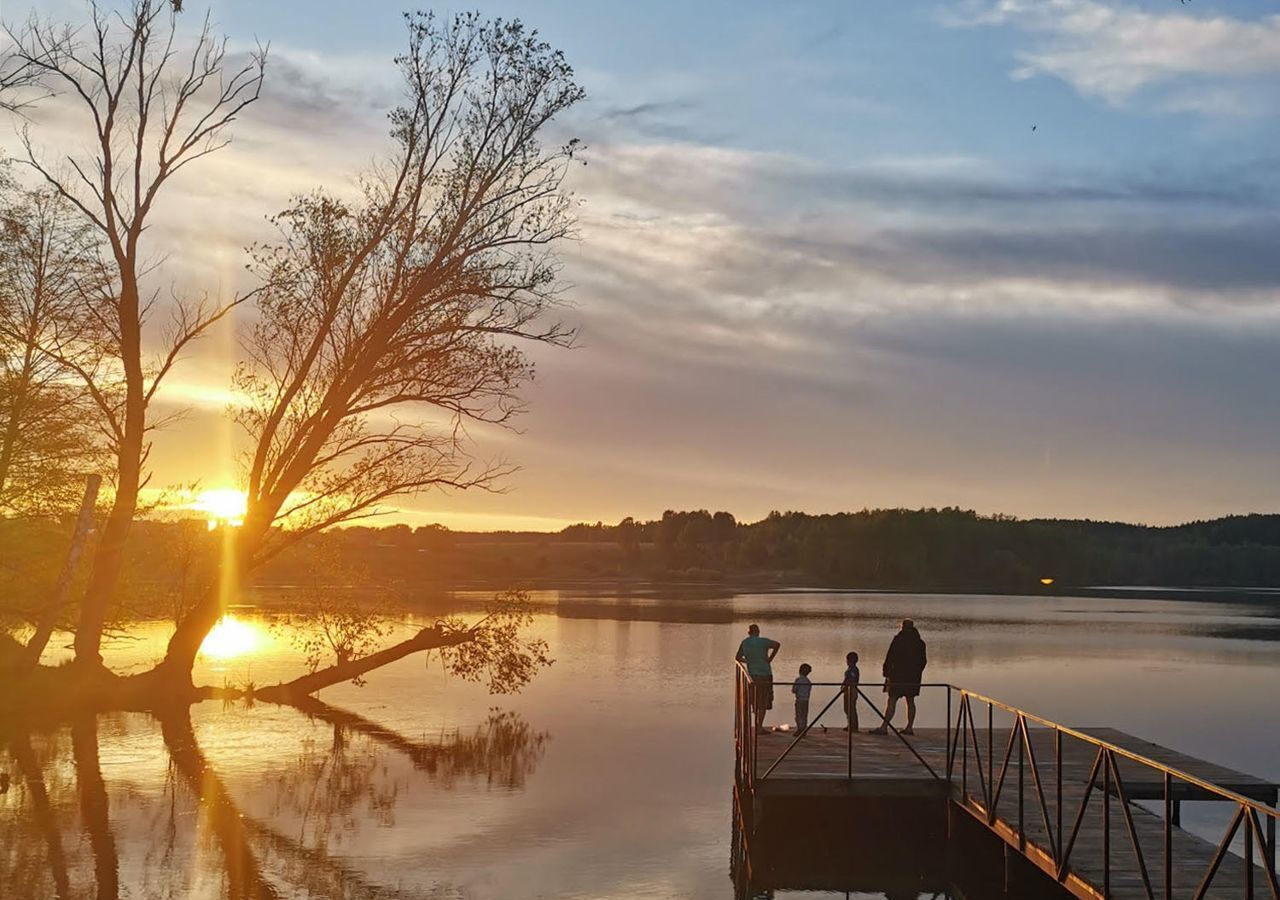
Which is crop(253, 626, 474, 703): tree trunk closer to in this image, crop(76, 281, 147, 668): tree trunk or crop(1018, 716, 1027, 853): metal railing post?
crop(76, 281, 147, 668): tree trunk

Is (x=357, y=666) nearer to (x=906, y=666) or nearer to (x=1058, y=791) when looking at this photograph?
(x=906, y=666)

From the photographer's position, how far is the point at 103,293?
2917 centimetres

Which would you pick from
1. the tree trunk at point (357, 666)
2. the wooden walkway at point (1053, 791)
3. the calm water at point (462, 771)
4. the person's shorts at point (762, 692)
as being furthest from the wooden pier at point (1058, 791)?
the tree trunk at point (357, 666)

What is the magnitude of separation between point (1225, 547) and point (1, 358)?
523 feet

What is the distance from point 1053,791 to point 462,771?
34.1ft

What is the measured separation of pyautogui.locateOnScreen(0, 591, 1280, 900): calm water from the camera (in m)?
14.7

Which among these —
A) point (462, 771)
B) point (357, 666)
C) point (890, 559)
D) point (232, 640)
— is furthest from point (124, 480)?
→ point (890, 559)

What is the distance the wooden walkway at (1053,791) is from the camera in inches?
469

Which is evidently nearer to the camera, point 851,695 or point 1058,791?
point 1058,791

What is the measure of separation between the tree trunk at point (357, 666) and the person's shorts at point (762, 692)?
10882 millimetres

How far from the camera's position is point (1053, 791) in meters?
15.8

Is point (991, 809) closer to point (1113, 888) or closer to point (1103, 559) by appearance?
point (1113, 888)

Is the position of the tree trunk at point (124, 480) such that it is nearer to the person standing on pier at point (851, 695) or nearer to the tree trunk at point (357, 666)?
the tree trunk at point (357, 666)

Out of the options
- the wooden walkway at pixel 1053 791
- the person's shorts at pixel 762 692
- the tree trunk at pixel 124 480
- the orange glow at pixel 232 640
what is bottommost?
the orange glow at pixel 232 640
